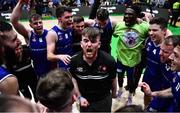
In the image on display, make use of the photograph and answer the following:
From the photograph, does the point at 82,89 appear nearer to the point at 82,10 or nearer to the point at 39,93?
the point at 39,93

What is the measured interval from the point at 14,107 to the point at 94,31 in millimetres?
2811

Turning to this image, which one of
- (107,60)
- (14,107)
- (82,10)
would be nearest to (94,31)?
(107,60)

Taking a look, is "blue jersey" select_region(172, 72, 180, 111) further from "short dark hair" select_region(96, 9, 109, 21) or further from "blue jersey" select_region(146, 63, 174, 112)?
"short dark hair" select_region(96, 9, 109, 21)

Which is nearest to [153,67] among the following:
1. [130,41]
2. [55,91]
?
[130,41]

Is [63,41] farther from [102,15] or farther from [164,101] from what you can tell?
[164,101]

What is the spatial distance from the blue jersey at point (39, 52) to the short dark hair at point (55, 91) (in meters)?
3.44

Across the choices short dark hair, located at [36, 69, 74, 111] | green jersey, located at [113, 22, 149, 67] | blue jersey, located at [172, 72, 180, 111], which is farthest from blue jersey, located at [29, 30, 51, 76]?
short dark hair, located at [36, 69, 74, 111]

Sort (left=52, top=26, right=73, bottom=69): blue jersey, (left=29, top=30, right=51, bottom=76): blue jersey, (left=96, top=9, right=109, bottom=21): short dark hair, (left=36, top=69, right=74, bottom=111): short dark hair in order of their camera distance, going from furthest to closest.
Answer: (left=96, top=9, right=109, bottom=21): short dark hair < (left=29, top=30, right=51, bottom=76): blue jersey < (left=52, top=26, right=73, bottom=69): blue jersey < (left=36, top=69, right=74, bottom=111): short dark hair

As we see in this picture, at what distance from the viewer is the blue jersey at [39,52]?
609cm

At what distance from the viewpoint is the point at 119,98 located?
730 cm

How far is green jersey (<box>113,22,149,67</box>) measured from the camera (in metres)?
6.60

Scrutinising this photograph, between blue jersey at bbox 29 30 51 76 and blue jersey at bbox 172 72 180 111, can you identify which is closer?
blue jersey at bbox 172 72 180 111

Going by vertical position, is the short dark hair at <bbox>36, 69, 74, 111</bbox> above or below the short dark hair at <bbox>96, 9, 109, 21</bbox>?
above

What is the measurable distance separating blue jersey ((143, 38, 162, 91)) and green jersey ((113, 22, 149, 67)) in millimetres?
599
